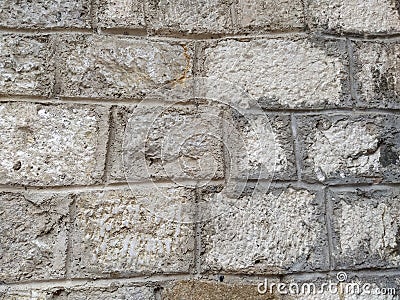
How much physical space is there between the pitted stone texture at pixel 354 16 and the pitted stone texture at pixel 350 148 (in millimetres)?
328

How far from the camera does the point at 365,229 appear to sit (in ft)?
5.24

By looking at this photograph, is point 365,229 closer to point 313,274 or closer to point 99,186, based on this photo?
point 313,274

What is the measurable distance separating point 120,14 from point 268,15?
1.71ft

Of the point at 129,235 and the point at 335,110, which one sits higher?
the point at 335,110

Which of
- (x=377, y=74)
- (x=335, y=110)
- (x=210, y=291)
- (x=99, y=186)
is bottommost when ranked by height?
(x=210, y=291)

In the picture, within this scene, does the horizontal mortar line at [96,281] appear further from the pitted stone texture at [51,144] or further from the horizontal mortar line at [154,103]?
the horizontal mortar line at [154,103]

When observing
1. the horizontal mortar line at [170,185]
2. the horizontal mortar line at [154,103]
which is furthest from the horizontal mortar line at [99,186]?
the horizontal mortar line at [154,103]

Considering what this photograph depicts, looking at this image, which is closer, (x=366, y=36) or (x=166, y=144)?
(x=166, y=144)

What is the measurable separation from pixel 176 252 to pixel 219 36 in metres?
0.76

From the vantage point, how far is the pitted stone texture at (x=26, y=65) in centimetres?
158

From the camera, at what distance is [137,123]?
1613 millimetres

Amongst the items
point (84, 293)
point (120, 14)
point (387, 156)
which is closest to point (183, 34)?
point (120, 14)

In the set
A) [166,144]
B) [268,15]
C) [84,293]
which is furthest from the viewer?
[268,15]

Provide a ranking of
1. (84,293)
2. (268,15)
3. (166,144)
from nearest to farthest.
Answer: (84,293), (166,144), (268,15)
